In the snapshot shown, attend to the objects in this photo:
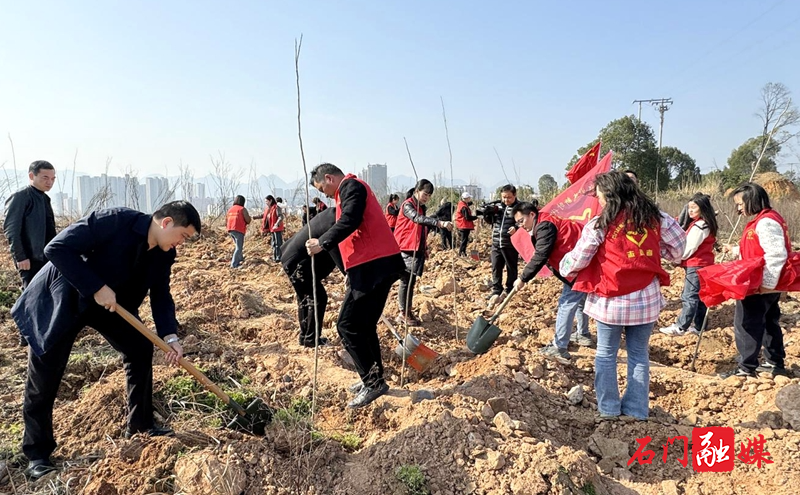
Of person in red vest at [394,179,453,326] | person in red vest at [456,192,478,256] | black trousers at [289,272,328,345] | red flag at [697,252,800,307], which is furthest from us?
person in red vest at [456,192,478,256]

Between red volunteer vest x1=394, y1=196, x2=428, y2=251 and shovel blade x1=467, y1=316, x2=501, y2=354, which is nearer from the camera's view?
shovel blade x1=467, y1=316, x2=501, y2=354

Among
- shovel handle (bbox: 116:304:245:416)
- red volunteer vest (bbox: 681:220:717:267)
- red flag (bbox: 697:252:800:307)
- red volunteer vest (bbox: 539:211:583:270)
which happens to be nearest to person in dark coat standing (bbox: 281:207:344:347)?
shovel handle (bbox: 116:304:245:416)

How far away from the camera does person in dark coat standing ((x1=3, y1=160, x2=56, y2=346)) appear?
3.96 meters

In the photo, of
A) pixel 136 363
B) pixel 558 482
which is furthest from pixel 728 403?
pixel 136 363

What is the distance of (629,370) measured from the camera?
9.59 ft

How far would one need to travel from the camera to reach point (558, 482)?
2094mm

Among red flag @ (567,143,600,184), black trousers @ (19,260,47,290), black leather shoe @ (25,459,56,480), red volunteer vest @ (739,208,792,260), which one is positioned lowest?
black leather shoe @ (25,459,56,480)

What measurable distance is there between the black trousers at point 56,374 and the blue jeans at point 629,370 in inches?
102

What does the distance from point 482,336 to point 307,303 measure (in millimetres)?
1541

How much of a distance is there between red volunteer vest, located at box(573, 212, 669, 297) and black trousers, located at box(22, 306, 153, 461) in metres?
2.58

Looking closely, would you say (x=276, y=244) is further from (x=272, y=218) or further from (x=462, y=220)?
(x=462, y=220)

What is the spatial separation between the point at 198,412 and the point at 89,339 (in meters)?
2.26

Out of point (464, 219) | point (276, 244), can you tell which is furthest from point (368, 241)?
point (276, 244)

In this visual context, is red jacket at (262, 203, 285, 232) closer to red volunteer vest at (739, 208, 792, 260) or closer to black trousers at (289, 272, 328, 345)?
black trousers at (289, 272, 328, 345)
